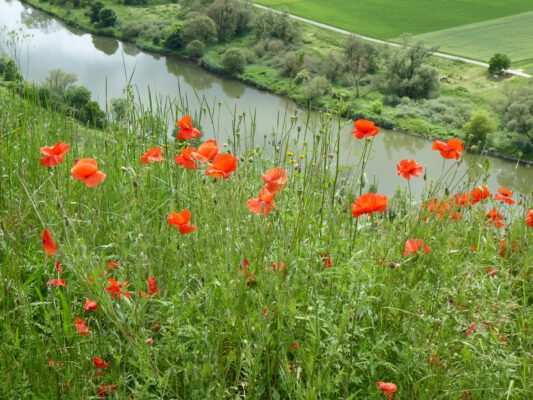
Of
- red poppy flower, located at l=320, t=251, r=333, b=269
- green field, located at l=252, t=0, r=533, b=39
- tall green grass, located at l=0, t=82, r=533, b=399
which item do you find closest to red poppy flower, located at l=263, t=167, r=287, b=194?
tall green grass, located at l=0, t=82, r=533, b=399

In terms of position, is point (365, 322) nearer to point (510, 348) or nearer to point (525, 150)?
point (510, 348)

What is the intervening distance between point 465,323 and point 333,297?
38 cm

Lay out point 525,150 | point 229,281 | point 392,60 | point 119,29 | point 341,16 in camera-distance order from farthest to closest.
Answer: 1. point 341,16
2. point 119,29
3. point 392,60
4. point 525,150
5. point 229,281

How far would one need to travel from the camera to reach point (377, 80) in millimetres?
36375

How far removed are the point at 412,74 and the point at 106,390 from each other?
36053mm

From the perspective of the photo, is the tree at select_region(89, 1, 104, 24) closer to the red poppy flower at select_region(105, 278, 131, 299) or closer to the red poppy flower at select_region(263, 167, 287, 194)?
the red poppy flower at select_region(263, 167, 287, 194)

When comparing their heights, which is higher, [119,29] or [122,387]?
[122,387]

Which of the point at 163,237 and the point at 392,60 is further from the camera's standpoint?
the point at 392,60

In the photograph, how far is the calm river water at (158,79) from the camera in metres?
23.6

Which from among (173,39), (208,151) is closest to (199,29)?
(173,39)

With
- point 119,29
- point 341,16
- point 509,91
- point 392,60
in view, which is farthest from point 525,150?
point 119,29

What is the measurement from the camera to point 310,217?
2.27 metres

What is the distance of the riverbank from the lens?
98.4ft

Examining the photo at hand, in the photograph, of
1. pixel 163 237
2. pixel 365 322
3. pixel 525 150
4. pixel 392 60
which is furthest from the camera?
pixel 392 60
